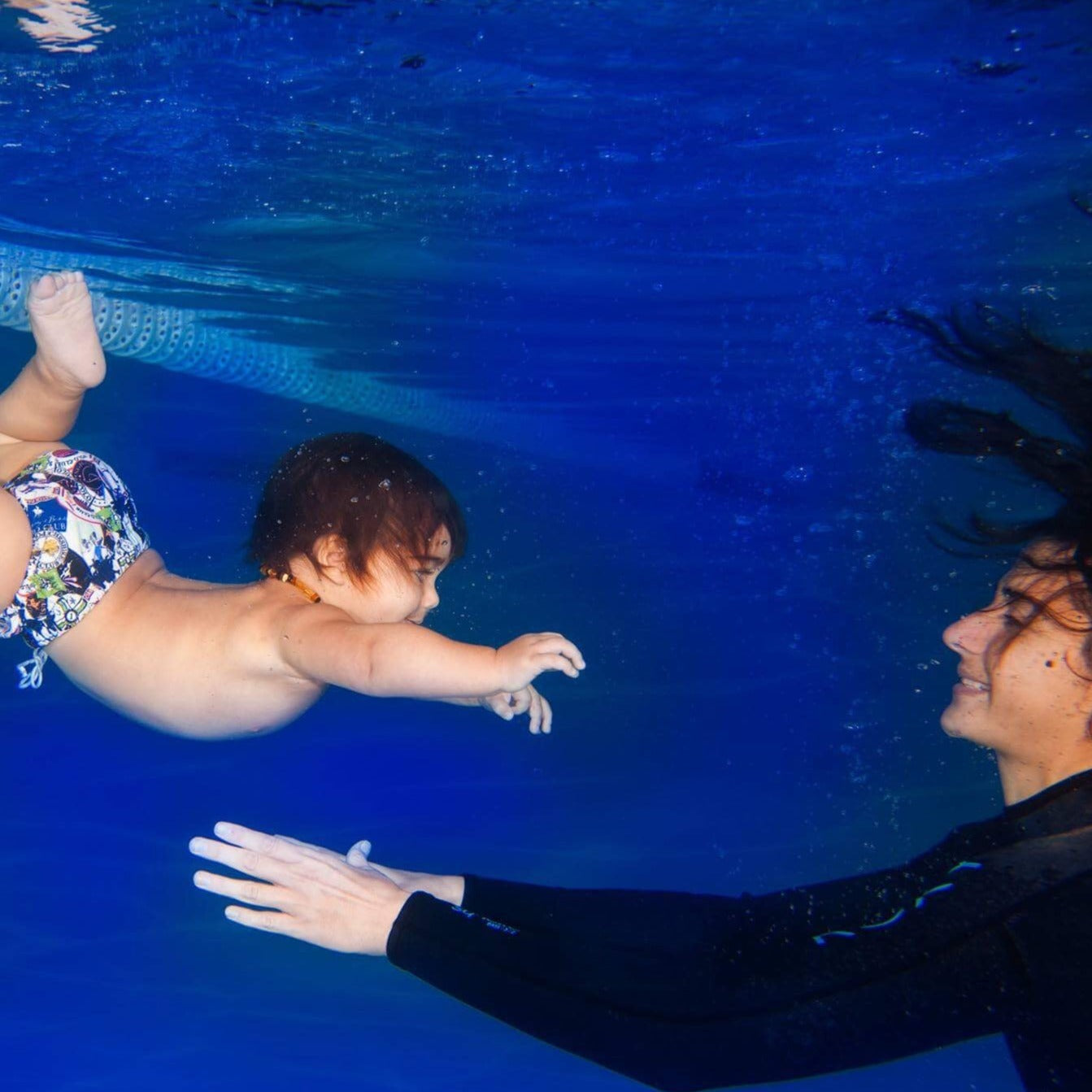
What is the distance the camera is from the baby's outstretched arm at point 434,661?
3676 millimetres

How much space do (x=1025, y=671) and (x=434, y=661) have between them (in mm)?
2400

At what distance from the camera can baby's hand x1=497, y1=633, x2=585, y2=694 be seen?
3637 mm

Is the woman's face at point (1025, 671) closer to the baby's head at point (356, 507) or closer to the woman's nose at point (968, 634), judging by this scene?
the woman's nose at point (968, 634)

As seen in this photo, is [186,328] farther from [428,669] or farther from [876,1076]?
[876,1076]

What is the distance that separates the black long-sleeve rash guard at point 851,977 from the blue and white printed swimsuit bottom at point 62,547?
3.06 m

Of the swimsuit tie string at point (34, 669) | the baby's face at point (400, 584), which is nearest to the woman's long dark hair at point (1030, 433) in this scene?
the baby's face at point (400, 584)

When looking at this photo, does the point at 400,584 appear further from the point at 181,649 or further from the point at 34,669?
the point at 34,669

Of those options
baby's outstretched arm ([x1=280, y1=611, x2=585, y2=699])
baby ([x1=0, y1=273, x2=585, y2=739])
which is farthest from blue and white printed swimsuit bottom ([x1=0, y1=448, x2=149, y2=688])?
baby's outstretched arm ([x1=280, y1=611, x2=585, y2=699])

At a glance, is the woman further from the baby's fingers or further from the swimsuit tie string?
the swimsuit tie string

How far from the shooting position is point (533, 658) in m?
3.66

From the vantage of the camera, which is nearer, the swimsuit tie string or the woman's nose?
the woman's nose

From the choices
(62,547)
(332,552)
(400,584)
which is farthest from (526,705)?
(62,547)

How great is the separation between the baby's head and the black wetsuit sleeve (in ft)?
6.38

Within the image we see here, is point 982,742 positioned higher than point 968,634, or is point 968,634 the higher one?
point 968,634
